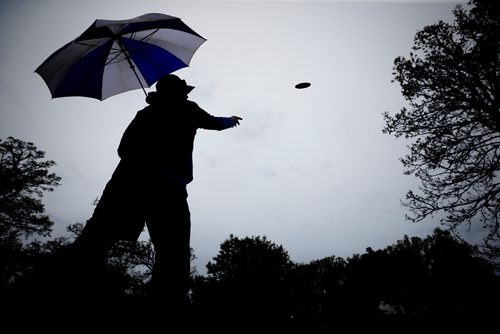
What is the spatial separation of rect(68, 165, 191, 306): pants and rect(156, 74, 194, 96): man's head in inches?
38.5

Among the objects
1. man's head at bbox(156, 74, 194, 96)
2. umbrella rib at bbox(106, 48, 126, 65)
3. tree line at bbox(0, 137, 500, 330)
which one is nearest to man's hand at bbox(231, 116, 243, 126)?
man's head at bbox(156, 74, 194, 96)

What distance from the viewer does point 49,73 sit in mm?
3451

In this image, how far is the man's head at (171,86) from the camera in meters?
2.56

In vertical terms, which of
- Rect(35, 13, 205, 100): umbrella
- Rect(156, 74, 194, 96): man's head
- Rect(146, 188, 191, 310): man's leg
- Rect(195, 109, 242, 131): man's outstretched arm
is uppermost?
Rect(35, 13, 205, 100): umbrella

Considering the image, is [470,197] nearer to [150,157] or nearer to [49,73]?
[150,157]

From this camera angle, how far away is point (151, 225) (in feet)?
6.98

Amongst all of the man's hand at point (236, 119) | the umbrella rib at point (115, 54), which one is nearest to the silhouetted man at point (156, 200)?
the man's hand at point (236, 119)

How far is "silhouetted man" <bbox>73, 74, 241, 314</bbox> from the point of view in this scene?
6.39ft

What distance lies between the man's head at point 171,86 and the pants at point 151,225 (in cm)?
98

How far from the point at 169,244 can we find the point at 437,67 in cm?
1169

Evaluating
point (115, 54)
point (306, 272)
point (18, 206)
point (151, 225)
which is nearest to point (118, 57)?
point (115, 54)

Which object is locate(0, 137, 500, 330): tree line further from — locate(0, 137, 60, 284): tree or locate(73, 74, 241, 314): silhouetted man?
locate(73, 74, 241, 314): silhouetted man

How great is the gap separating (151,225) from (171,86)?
4.90ft

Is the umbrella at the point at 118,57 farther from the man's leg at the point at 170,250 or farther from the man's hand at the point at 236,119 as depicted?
the man's leg at the point at 170,250
